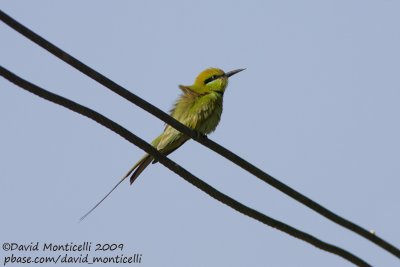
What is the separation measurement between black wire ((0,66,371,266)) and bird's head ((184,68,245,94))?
2.19m

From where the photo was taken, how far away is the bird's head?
4539 millimetres

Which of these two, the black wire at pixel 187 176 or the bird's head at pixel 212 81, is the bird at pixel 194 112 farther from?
the black wire at pixel 187 176

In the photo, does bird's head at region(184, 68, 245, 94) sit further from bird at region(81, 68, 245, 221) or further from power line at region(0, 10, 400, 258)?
power line at region(0, 10, 400, 258)

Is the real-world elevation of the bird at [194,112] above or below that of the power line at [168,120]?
above

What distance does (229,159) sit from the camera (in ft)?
7.53

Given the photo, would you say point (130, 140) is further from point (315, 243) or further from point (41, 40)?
point (315, 243)

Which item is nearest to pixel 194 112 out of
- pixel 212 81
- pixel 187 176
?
pixel 212 81

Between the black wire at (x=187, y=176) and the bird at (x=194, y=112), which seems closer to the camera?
the black wire at (x=187, y=176)

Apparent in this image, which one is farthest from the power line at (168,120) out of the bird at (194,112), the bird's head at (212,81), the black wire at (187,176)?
the bird's head at (212,81)

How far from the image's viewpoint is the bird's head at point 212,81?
4.54 metres

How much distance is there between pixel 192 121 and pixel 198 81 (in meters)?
0.56

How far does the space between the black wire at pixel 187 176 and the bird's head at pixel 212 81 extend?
86.4 inches

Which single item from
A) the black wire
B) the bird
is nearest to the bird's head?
the bird

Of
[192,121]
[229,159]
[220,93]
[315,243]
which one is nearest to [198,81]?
[220,93]
